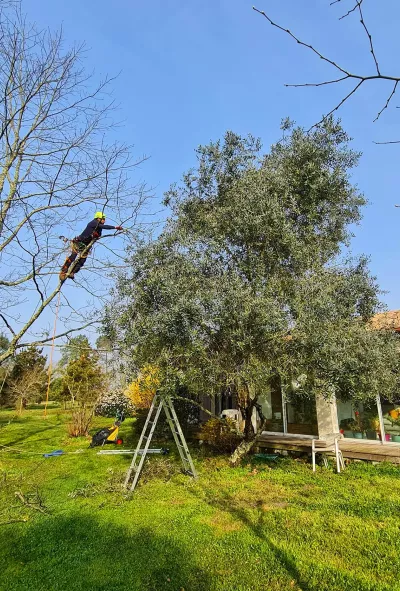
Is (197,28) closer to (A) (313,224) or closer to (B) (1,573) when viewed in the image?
(A) (313,224)

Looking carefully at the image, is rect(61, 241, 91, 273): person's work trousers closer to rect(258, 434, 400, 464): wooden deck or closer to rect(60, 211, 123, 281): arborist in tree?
rect(60, 211, 123, 281): arborist in tree

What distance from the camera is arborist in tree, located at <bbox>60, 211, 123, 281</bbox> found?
19.0 ft

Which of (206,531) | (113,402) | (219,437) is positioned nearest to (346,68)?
(206,531)

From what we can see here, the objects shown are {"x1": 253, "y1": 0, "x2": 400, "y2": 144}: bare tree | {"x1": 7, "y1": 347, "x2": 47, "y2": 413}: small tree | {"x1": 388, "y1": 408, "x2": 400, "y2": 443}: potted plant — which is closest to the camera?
{"x1": 253, "y1": 0, "x2": 400, "y2": 144}: bare tree

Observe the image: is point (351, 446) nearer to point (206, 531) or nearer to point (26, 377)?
point (206, 531)

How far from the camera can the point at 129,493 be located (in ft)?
21.8

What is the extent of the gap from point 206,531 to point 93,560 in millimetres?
1607

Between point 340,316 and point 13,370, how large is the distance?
2438 centimetres

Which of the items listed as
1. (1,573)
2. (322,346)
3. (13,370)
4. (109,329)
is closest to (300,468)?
(322,346)

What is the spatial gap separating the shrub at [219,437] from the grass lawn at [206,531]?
2.14 m

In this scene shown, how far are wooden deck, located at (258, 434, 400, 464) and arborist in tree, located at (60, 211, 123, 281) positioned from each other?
752 cm

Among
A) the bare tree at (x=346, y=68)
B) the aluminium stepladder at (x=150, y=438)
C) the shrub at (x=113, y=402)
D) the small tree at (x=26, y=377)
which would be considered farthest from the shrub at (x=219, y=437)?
the small tree at (x=26, y=377)

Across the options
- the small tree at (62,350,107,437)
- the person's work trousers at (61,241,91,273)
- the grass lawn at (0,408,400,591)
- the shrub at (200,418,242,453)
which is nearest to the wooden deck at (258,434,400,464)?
the grass lawn at (0,408,400,591)

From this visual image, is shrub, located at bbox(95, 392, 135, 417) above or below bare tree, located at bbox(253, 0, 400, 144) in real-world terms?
below
